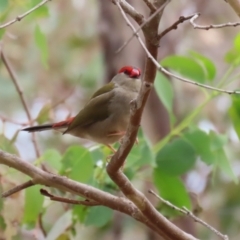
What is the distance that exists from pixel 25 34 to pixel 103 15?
1257 mm

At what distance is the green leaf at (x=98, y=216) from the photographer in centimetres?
207

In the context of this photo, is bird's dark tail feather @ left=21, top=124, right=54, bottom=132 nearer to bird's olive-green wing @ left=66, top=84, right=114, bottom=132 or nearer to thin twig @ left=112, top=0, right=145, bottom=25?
bird's olive-green wing @ left=66, top=84, right=114, bottom=132

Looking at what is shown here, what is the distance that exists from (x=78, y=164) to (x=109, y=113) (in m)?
0.18

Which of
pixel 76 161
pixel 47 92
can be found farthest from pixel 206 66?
pixel 47 92

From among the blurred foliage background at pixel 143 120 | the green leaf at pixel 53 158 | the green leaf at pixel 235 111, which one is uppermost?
→ the green leaf at pixel 235 111

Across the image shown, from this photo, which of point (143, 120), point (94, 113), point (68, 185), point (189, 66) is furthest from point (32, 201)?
point (143, 120)

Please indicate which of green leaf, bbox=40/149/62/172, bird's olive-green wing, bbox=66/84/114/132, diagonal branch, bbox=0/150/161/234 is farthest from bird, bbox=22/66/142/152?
diagonal branch, bbox=0/150/161/234

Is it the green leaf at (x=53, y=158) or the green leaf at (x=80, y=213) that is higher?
the green leaf at (x=53, y=158)

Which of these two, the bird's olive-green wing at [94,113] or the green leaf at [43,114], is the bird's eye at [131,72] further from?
the green leaf at [43,114]

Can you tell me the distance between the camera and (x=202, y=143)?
206cm

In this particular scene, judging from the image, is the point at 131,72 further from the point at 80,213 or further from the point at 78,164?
the point at 80,213

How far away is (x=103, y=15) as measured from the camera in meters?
3.15

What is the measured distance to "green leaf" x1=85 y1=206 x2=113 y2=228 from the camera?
81.4 inches

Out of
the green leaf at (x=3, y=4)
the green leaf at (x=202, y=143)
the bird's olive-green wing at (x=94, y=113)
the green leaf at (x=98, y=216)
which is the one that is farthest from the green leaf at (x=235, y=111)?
the green leaf at (x=3, y=4)
